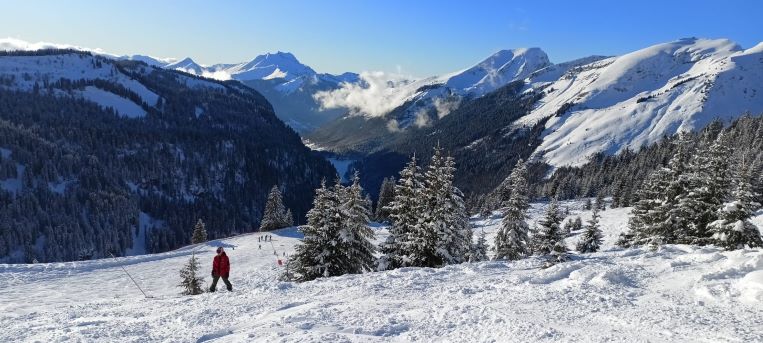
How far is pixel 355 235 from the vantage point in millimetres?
29203

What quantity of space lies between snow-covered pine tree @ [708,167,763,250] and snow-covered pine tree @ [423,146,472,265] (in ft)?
39.9

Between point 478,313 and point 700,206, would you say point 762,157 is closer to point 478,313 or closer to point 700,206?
point 700,206

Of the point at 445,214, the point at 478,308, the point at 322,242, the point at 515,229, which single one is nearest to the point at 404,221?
the point at 445,214

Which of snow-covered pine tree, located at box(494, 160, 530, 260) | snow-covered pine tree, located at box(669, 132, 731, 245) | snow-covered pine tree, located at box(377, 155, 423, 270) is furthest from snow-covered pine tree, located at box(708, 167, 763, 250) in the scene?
snow-covered pine tree, located at box(494, 160, 530, 260)

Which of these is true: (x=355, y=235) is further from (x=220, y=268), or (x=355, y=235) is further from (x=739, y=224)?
(x=739, y=224)

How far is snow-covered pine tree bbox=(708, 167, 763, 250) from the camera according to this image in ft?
66.3

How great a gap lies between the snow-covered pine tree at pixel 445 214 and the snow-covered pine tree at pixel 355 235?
4.39 m

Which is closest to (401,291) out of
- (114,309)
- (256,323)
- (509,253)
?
(256,323)

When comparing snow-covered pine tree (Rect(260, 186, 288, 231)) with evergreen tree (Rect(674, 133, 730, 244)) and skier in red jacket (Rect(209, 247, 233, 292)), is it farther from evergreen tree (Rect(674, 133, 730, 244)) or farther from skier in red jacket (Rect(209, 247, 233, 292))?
evergreen tree (Rect(674, 133, 730, 244))

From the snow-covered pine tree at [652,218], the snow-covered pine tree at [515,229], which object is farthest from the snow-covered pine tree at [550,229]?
the snow-covered pine tree at [652,218]

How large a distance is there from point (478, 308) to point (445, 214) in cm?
1461

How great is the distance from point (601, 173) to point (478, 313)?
5681 inches

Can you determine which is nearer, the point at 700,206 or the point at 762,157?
the point at 700,206

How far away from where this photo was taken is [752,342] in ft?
30.4
